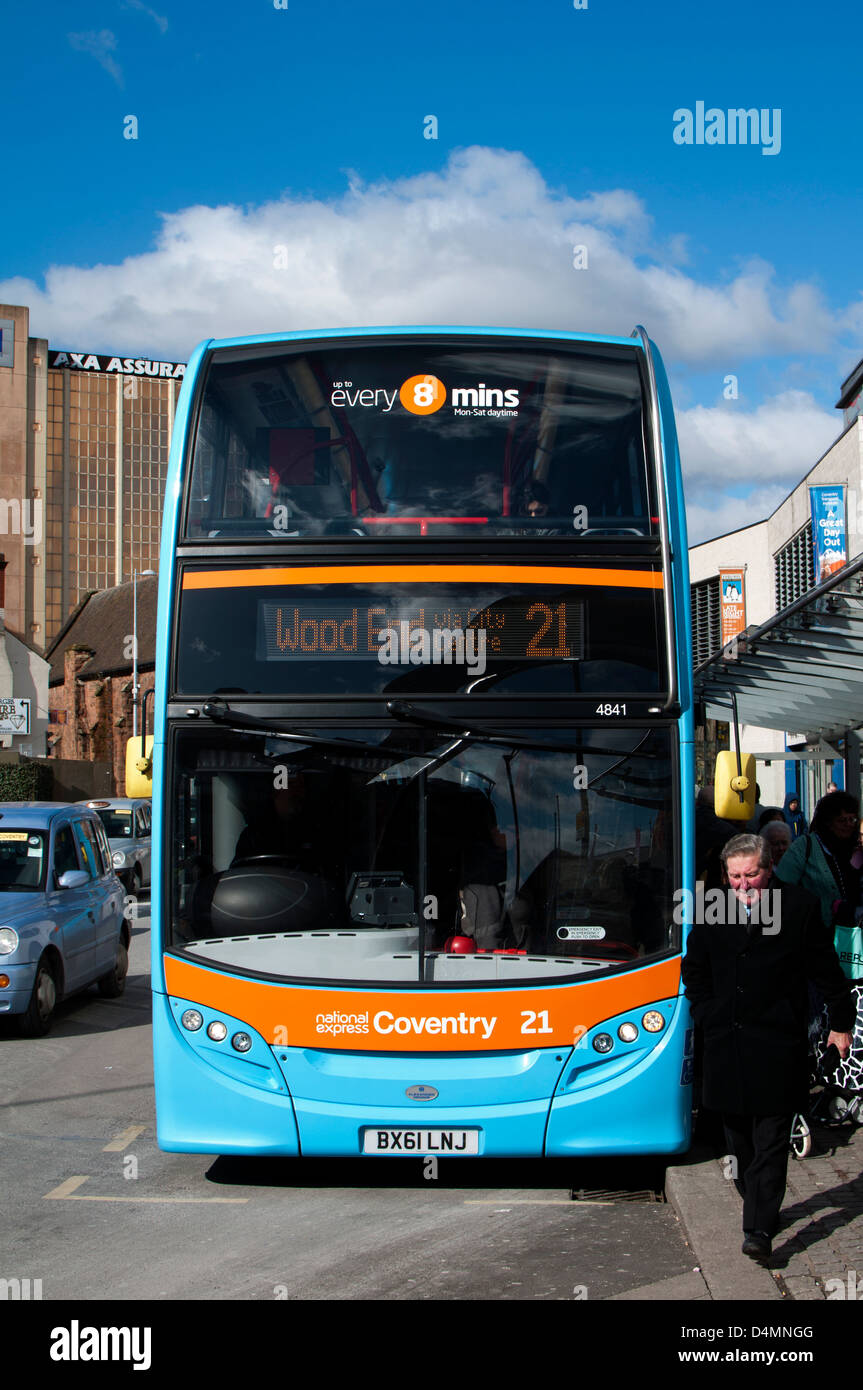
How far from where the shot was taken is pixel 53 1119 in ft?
29.8

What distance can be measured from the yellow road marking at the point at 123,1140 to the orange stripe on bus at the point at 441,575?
357cm

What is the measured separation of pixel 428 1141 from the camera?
21.6 ft

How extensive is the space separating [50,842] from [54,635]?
112 metres

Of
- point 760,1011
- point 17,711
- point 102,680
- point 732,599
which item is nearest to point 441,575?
point 760,1011

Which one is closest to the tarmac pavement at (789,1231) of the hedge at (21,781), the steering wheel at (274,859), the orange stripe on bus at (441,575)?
the steering wheel at (274,859)

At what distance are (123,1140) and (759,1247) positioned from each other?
453 cm

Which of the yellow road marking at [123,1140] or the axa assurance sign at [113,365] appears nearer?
the yellow road marking at [123,1140]

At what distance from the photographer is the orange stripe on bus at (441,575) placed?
22.8 ft

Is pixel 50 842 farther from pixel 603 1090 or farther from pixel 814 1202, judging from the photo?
pixel 814 1202

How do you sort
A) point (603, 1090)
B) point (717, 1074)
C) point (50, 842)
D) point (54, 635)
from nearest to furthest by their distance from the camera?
1. point (717, 1074)
2. point (603, 1090)
3. point (50, 842)
4. point (54, 635)

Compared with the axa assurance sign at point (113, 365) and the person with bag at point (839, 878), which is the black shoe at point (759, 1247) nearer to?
the person with bag at point (839, 878)

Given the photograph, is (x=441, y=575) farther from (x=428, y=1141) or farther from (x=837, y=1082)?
(x=837, y=1082)

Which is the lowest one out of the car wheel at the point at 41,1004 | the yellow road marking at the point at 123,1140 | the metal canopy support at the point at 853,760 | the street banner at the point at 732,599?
the yellow road marking at the point at 123,1140

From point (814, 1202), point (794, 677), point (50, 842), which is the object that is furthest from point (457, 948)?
point (50, 842)
